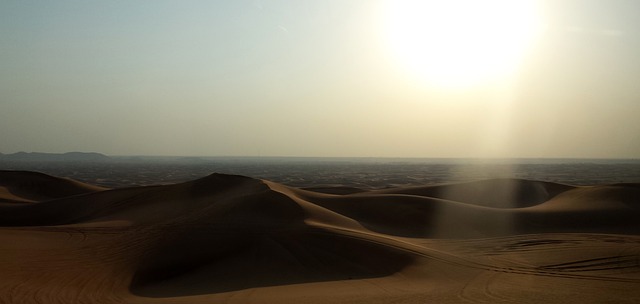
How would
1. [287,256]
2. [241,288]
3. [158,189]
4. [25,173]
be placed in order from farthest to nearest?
[25,173] < [158,189] < [287,256] < [241,288]

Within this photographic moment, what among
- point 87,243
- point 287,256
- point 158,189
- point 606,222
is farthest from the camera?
point 158,189

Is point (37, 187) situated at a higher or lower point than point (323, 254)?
higher

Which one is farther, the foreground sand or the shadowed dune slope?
the shadowed dune slope

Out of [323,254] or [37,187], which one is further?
[37,187]

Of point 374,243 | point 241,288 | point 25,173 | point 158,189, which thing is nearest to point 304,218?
point 374,243

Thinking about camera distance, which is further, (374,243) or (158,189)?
(158,189)

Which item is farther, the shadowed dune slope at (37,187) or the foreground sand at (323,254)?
the shadowed dune slope at (37,187)

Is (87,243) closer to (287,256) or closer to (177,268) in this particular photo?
(177,268)
